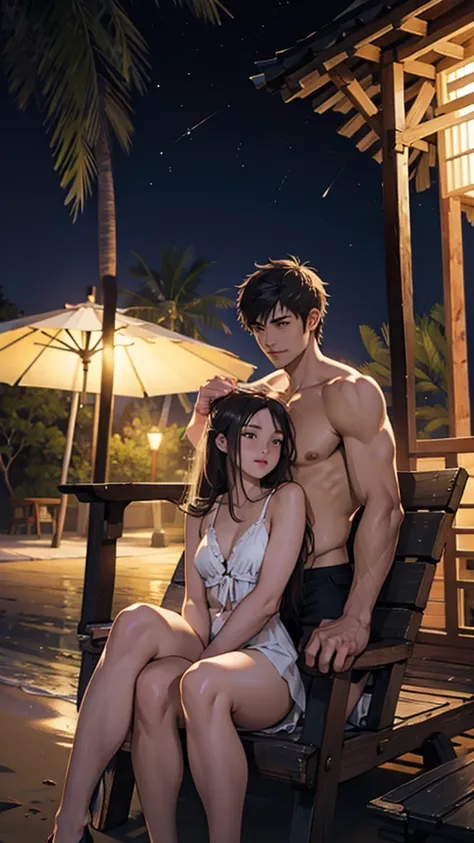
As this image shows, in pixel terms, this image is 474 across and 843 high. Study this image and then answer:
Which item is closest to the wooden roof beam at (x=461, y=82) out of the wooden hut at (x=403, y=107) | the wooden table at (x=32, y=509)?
the wooden hut at (x=403, y=107)

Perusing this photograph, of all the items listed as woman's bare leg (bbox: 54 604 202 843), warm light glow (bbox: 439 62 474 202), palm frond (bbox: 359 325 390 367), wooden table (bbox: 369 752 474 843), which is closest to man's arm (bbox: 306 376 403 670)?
woman's bare leg (bbox: 54 604 202 843)

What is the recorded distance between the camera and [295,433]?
→ 9.96ft

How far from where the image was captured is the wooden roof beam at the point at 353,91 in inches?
Result: 235

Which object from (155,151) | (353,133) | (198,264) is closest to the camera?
(353,133)

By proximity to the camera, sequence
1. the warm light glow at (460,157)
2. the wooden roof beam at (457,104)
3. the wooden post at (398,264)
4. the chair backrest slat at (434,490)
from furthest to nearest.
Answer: the warm light glow at (460,157)
the wooden post at (398,264)
the wooden roof beam at (457,104)
the chair backrest slat at (434,490)

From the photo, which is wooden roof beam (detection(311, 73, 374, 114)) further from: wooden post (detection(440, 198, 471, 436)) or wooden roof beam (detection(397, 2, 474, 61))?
A: wooden post (detection(440, 198, 471, 436))

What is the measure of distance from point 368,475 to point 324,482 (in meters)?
0.17

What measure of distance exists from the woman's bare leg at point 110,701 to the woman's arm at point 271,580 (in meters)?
0.16

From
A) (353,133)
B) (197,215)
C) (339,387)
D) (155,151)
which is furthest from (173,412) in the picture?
(339,387)

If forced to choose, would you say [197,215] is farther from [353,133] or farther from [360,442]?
[360,442]

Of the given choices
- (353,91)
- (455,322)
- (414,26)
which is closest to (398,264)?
(353,91)

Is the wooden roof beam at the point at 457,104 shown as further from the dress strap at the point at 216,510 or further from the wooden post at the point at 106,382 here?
the wooden post at the point at 106,382

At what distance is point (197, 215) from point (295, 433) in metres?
61.7

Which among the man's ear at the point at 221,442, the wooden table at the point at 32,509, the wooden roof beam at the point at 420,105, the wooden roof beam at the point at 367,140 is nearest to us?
the man's ear at the point at 221,442
